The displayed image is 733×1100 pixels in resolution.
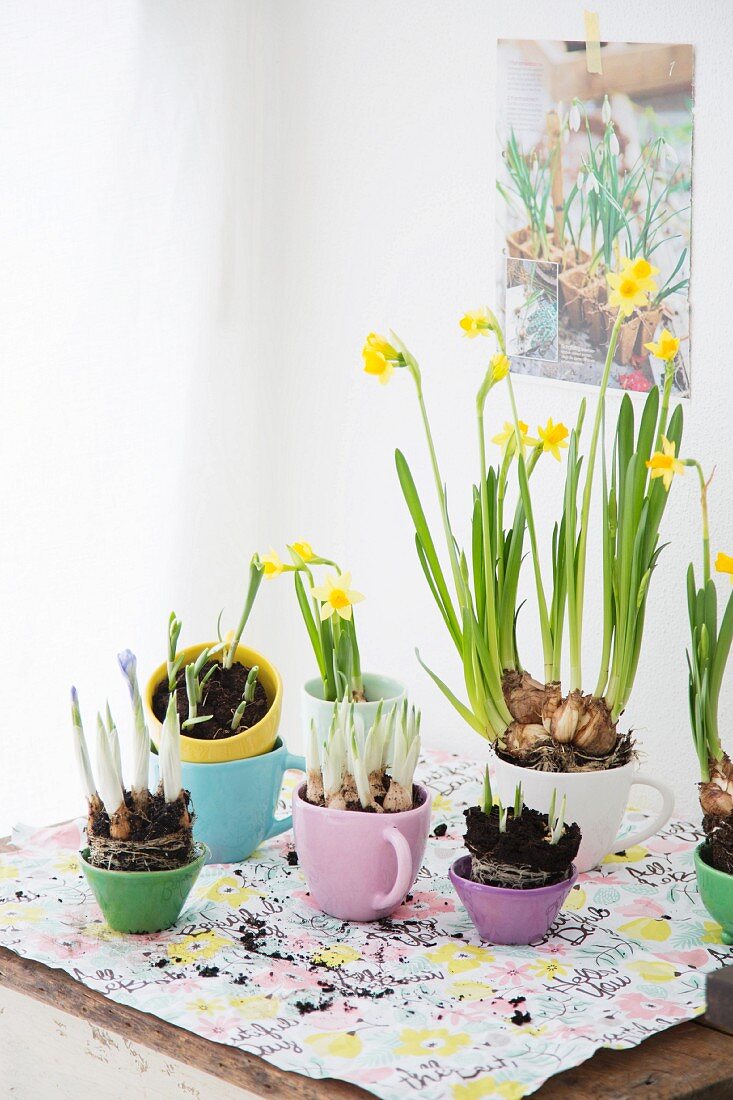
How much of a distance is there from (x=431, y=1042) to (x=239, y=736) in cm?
30

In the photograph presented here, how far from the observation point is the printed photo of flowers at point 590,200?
3.73 feet

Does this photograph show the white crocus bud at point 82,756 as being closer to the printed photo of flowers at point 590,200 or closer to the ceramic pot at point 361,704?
the ceramic pot at point 361,704

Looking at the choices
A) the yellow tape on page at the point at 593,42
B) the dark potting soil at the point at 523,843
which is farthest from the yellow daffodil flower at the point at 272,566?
the yellow tape on page at the point at 593,42

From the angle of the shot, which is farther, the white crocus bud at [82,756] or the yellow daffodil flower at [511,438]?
the yellow daffodil flower at [511,438]

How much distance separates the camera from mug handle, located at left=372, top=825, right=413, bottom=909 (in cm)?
87

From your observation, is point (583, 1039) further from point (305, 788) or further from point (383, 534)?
point (383, 534)

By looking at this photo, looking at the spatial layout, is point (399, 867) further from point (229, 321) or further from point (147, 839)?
point (229, 321)

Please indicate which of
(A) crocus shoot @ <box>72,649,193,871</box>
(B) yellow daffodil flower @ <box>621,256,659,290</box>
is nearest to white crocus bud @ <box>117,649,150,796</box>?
(A) crocus shoot @ <box>72,649,193,871</box>

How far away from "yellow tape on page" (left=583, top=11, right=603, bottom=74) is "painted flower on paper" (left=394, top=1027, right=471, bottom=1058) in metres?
0.77

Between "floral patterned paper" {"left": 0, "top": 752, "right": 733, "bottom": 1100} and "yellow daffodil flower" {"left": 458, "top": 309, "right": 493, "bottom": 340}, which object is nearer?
"floral patterned paper" {"left": 0, "top": 752, "right": 733, "bottom": 1100}

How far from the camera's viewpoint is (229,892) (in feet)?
3.15

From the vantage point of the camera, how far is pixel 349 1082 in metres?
0.71

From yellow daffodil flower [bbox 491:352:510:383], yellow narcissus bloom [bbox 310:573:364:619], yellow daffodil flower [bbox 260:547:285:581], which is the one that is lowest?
yellow narcissus bloom [bbox 310:573:364:619]

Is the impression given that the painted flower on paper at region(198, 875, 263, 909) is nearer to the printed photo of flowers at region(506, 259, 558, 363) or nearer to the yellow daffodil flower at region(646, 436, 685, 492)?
the yellow daffodil flower at region(646, 436, 685, 492)
